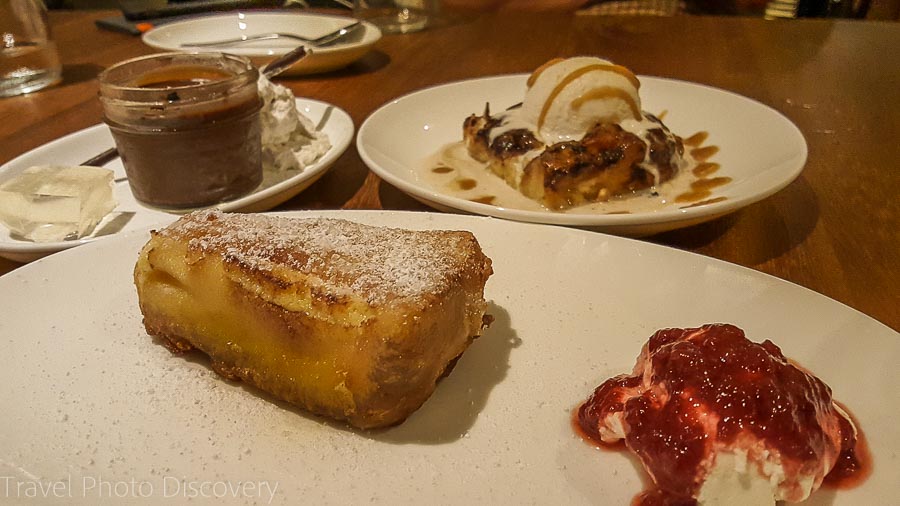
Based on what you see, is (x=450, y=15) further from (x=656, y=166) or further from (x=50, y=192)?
(x=50, y=192)

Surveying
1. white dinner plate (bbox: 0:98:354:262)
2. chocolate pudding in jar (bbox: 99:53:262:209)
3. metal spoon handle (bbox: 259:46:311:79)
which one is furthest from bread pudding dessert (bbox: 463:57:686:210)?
chocolate pudding in jar (bbox: 99:53:262:209)

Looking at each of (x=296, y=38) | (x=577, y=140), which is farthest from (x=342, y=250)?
(x=296, y=38)

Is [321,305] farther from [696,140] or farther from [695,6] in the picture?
[695,6]

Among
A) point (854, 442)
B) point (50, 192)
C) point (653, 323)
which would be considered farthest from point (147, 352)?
point (854, 442)

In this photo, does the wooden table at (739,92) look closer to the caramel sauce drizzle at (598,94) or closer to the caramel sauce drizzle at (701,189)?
the caramel sauce drizzle at (701,189)

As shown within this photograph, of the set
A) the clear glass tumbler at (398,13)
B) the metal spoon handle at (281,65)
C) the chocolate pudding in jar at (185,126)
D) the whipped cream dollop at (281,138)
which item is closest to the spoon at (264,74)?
the metal spoon handle at (281,65)

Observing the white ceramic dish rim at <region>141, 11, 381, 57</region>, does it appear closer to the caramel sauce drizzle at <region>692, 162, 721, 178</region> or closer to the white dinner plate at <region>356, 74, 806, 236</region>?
the white dinner plate at <region>356, 74, 806, 236</region>
